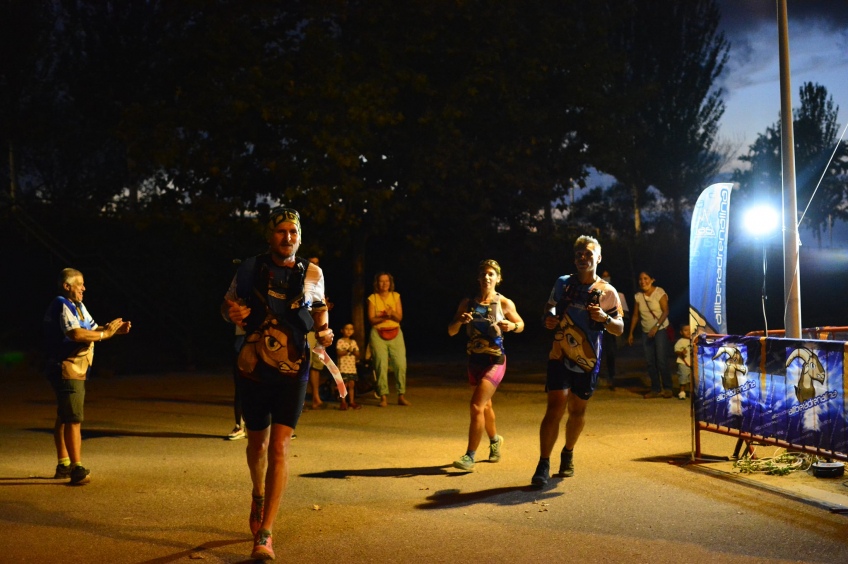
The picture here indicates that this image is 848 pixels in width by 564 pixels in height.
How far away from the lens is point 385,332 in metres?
13.5

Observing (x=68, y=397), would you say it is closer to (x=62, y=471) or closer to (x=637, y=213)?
(x=62, y=471)

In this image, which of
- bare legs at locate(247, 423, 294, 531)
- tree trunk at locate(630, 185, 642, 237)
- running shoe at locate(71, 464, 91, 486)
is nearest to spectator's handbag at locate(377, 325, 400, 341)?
running shoe at locate(71, 464, 91, 486)

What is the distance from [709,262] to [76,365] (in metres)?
6.00

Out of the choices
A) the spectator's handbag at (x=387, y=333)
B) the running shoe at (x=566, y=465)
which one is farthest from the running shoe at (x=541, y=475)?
the spectator's handbag at (x=387, y=333)

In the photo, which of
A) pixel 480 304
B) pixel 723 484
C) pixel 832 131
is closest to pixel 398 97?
pixel 480 304

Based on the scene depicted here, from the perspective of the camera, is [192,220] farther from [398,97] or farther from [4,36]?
[4,36]

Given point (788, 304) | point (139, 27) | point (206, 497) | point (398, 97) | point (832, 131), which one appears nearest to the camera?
point (206, 497)

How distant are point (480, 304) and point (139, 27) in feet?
83.8

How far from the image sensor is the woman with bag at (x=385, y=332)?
13156 mm

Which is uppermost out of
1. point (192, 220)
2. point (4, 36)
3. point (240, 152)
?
Result: point (4, 36)

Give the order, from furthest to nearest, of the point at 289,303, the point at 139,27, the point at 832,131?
the point at 832,131 → the point at 139,27 → the point at 289,303

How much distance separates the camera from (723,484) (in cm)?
775

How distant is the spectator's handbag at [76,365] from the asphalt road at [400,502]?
0.91 metres

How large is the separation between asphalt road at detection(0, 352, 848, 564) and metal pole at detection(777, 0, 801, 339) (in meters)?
1.50
